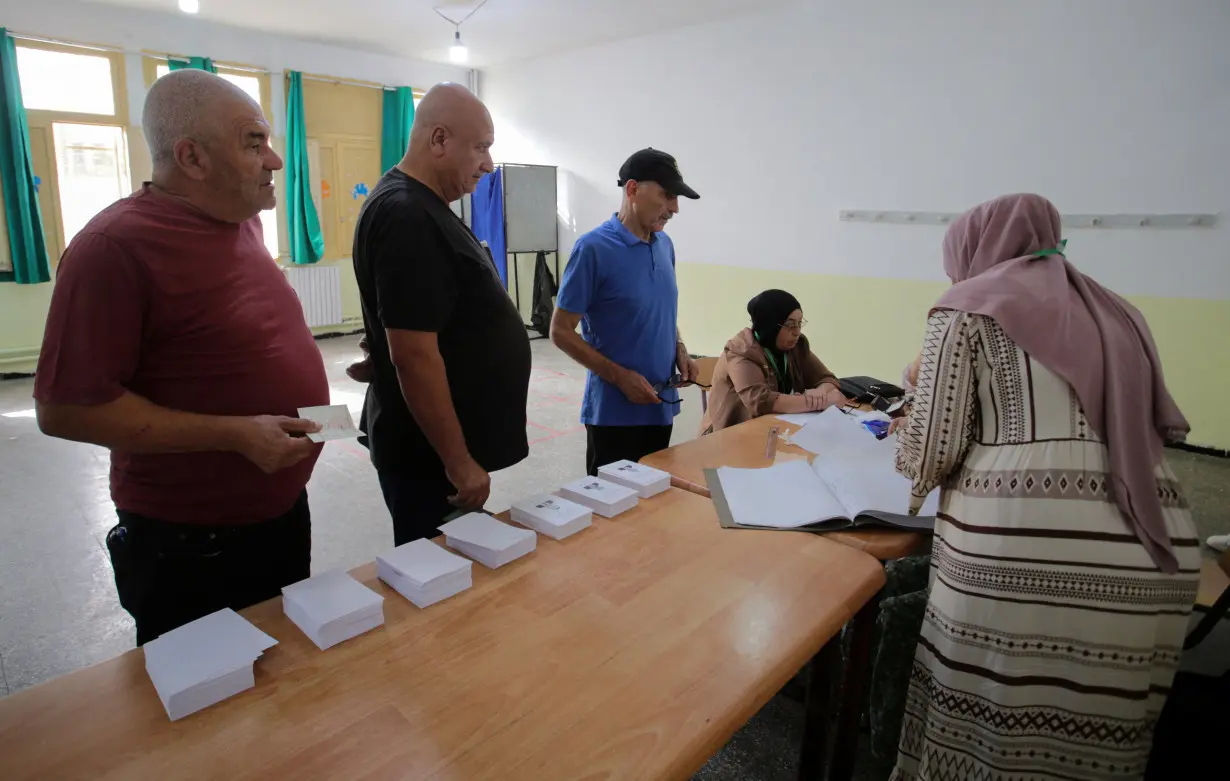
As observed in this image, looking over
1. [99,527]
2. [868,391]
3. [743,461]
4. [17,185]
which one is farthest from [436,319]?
[17,185]

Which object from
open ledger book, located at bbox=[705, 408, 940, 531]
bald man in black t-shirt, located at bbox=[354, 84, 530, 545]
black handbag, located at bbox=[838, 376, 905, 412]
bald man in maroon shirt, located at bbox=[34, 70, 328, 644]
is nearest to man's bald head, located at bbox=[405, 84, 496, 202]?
bald man in black t-shirt, located at bbox=[354, 84, 530, 545]

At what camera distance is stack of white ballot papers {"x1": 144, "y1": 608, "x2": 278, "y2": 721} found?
2.64ft

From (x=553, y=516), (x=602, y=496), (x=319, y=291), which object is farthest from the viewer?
(x=319, y=291)

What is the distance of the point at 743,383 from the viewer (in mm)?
2330

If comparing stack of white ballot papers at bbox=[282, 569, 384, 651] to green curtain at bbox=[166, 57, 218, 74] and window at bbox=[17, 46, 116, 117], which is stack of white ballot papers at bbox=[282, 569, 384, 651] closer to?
window at bbox=[17, 46, 116, 117]

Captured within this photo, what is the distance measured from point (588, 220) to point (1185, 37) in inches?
195

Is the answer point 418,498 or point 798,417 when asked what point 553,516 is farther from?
point 798,417

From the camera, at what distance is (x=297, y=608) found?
0.99m

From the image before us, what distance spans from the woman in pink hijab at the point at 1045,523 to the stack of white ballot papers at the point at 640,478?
0.53m

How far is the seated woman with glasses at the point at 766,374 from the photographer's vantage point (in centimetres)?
231

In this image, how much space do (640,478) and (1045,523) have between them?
0.77m

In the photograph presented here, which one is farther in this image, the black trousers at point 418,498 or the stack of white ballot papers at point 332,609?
the black trousers at point 418,498

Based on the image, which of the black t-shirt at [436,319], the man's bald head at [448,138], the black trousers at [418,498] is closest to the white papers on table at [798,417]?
the black t-shirt at [436,319]

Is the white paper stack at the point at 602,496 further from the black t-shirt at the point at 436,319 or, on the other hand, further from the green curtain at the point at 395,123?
the green curtain at the point at 395,123
